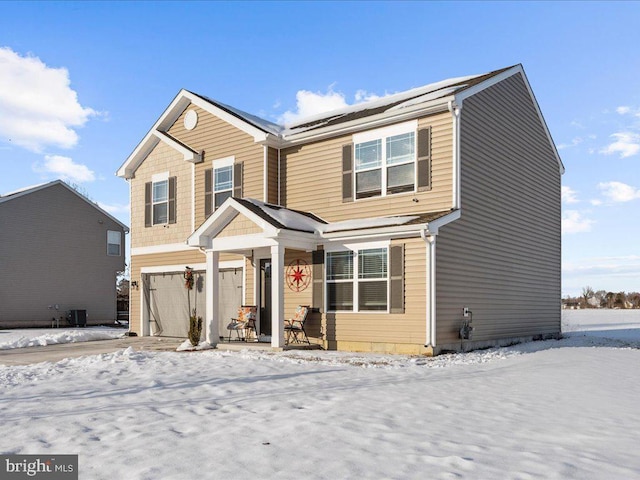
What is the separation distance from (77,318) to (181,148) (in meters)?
13.8

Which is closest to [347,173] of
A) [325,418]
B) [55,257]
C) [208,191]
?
[208,191]

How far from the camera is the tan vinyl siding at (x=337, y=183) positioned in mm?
13336

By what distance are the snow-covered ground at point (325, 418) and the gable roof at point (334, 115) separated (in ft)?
19.0

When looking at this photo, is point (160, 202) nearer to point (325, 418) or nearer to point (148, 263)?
point (148, 263)

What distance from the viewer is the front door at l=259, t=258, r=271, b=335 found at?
1562cm

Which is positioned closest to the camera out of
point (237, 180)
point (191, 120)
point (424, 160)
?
point (424, 160)

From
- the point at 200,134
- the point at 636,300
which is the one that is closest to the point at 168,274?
the point at 200,134

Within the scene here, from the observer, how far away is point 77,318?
28.0 metres

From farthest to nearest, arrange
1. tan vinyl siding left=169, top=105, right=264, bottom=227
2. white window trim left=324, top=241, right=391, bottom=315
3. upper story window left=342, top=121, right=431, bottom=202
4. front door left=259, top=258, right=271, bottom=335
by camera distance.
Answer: tan vinyl siding left=169, top=105, right=264, bottom=227
front door left=259, top=258, right=271, bottom=335
upper story window left=342, top=121, right=431, bottom=202
white window trim left=324, top=241, right=391, bottom=315

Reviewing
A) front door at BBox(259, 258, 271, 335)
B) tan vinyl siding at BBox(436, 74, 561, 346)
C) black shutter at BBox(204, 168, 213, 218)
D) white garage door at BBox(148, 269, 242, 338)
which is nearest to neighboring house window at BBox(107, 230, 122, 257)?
white garage door at BBox(148, 269, 242, 338)

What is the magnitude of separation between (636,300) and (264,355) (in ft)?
136

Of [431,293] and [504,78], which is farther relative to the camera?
[504,78]

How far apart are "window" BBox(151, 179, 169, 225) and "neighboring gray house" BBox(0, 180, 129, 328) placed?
1124 centimetres

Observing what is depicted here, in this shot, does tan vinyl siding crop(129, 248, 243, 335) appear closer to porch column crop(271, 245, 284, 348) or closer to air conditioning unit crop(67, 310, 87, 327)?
porch column crop(271, 245, 284, 348)
